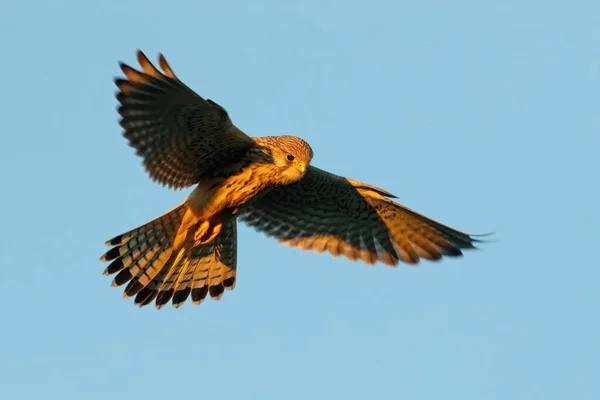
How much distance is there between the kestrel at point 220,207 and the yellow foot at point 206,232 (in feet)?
0.03

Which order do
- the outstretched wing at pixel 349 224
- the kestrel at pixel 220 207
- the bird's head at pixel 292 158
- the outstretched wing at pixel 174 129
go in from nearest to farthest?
the outstretched wing at pixel 174 129 → the kestrel at pixel 220 207 → the bird's head at pixel 292 158 → the outstretched wing at pixel 349 224

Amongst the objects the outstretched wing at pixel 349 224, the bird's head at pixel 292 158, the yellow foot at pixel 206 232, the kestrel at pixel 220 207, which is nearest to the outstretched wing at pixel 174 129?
the kestrel at pixel 220 207

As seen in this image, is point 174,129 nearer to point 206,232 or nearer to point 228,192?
point 228,192

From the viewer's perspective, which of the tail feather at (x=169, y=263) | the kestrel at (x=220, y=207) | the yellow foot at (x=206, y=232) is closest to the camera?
the kestrel at (x=220, y=207)

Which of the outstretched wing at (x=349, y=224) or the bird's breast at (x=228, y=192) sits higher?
the outstretched wing at (x=349, y=224)

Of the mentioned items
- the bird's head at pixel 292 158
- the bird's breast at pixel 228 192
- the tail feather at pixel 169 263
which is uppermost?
the bird's head at pixel 292 158

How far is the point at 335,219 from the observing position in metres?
11.1

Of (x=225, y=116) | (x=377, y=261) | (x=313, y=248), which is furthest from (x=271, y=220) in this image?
(x=225, y=116)

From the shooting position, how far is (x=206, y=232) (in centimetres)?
1008

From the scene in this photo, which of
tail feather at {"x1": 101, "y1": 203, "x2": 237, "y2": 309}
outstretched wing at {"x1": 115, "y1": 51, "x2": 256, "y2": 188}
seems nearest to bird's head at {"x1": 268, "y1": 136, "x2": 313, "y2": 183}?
outstretched wing at {"x1": 115, "y1": 51, "x2": 256, "y2": 188}

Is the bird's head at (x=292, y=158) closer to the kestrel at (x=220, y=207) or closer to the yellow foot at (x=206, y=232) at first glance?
the kestrel at (x=220, y=207)

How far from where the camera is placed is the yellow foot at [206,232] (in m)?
10.0

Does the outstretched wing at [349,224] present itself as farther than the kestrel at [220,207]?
Yes

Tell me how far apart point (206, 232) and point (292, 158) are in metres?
1.29
